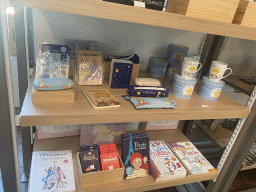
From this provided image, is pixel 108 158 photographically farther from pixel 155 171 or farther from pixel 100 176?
pixel 155 171

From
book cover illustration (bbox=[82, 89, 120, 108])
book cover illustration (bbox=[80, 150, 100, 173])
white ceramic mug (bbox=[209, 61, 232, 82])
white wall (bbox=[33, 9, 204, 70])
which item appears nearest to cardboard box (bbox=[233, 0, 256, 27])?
white ceramic mug (bbox=[209, 61, 232, 82])

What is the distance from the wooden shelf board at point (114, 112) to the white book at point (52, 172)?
329 mm

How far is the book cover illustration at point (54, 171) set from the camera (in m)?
0.87

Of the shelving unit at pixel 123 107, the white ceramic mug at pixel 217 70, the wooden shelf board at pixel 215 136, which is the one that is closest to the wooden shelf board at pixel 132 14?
the shelving unit at pixel 123 107

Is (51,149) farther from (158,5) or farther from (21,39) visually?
(158,5)

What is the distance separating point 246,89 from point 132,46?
0.85m

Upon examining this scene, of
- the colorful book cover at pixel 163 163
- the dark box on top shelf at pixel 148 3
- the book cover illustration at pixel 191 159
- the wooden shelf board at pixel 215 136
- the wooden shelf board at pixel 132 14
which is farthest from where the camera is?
the wooden shelf board at pixel 215 136

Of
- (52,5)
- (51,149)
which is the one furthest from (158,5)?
(51,149)

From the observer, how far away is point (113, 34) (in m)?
1.17

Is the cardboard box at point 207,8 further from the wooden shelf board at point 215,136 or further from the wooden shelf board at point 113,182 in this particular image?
the wooden shelf board at point 215,136

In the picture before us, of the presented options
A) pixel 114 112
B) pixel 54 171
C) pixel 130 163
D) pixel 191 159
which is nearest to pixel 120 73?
pixel 114 112

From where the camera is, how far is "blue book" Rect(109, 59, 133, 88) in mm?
966

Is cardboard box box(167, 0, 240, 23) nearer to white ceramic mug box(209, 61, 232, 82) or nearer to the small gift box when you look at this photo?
white ceramic mug box(209, 61, 232, 82)

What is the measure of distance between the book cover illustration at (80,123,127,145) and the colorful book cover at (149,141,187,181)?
0.23m
